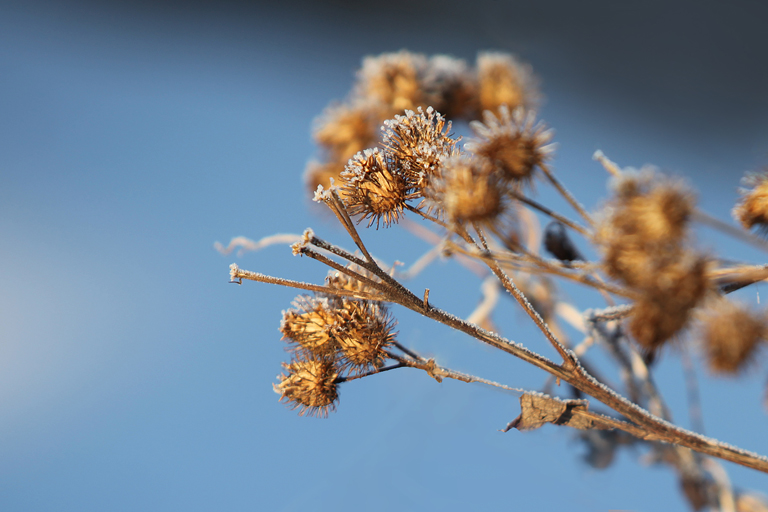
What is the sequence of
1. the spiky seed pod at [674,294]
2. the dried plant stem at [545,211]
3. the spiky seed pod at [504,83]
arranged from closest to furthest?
1. the spiky seed pod at [674,294]
2. the dried plant stem at [545,211]
3. the spiky seed pod at [504,83]

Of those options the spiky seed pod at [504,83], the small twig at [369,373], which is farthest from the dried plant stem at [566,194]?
the spiky seed pod at [504,83]

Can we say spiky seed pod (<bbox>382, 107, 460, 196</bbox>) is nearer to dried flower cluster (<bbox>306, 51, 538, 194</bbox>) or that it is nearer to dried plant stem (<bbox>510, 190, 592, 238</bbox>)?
dried plant stem (<bbox>510, 190, 592, 238</bbox>)

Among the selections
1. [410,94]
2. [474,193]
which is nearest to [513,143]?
[474,193]

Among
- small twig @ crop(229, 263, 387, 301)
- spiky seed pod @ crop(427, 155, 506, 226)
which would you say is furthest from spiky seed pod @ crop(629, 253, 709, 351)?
small twig @ crop(229, 263, 387, 301)

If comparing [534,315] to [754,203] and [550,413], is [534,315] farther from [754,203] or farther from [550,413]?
[754,203]

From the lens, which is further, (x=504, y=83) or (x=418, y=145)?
(x=504, y=83)

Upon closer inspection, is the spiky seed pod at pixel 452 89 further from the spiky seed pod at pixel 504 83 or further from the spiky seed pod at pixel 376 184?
the spiky seed pod at pixel 376 184
